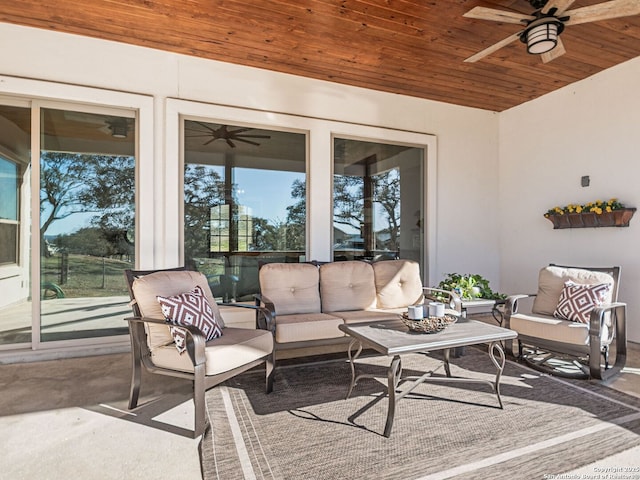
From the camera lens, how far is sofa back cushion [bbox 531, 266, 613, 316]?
3432 millimetres

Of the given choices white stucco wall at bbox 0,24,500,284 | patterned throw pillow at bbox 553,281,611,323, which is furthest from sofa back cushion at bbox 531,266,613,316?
white stucco wall at bbox 0,24,500,284

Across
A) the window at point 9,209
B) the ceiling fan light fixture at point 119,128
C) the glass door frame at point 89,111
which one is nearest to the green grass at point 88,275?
the glass door frame at point 89,111

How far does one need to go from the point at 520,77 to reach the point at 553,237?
6.67 feet

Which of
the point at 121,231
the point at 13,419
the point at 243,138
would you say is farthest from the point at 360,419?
the point at 243,138

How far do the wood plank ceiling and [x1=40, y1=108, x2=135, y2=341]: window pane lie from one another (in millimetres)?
900

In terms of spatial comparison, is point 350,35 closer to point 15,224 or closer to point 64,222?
point 64,222

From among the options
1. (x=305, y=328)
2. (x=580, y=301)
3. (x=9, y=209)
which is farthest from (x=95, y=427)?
(x=580, y=301)

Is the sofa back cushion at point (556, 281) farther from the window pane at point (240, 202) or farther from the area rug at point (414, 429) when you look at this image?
the window pane at point (240, 202)

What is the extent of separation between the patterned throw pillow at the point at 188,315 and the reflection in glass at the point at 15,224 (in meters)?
2.05

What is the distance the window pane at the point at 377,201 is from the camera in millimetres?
4777

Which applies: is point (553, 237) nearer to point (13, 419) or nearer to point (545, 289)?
point (545, 289)

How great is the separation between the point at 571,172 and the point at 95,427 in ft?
17.7

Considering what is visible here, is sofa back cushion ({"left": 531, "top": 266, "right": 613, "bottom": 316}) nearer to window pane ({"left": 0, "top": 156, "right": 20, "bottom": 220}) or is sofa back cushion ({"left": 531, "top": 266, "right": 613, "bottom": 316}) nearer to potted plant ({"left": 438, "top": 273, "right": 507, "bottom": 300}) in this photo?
potted plant ({"left": 438, "top": 273, "right": 507, "bottom": 300})

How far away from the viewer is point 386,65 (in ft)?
13.7
